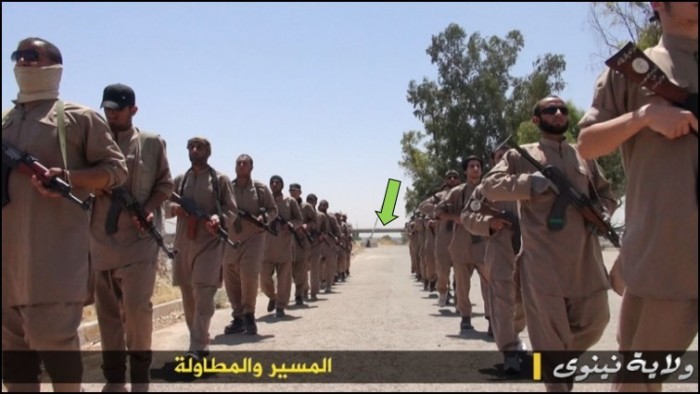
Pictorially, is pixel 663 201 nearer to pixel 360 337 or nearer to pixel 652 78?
pixel 652 78

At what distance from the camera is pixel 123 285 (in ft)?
20.1

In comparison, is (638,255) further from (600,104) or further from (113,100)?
(113,100)

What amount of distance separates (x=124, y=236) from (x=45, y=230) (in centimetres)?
168

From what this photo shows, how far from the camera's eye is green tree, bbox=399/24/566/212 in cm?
3822

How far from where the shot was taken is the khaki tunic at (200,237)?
8391 millimetres

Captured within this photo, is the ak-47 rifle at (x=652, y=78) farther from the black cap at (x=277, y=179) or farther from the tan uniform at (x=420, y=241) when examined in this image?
the tan uniform at (x=420, y=241)

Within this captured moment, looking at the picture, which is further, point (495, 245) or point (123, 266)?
point (495, 245)

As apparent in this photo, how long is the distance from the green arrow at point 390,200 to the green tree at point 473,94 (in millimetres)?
26439

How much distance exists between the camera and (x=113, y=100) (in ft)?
20.8

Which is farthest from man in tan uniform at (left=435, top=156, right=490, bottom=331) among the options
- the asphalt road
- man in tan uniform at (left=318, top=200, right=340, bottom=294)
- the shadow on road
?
man in tan uniform at (left=318, top=200, right=340, bottom=294)

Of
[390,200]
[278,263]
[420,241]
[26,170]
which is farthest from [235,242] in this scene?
[420,241]

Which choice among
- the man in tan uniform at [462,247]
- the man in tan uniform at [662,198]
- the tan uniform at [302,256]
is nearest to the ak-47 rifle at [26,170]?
the man in tan uniform at [662,198]

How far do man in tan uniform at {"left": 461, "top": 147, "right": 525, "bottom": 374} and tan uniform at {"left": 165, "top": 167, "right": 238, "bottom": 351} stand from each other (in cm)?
249

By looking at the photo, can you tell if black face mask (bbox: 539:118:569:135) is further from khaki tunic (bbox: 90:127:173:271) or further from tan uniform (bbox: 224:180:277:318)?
tan uniform (bbox: 224:180:277:318)
